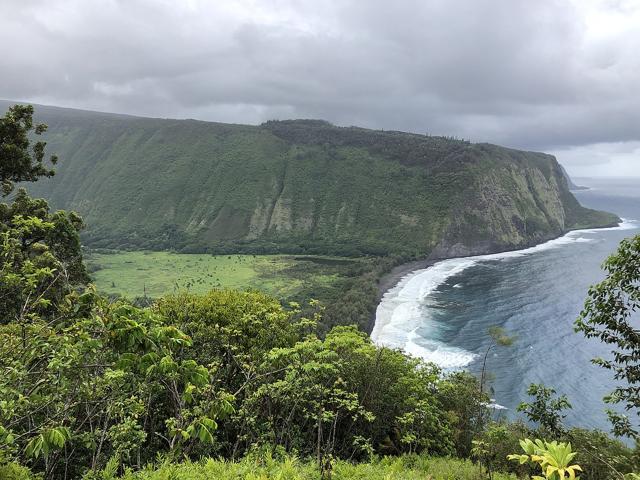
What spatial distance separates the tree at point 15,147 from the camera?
2256cm

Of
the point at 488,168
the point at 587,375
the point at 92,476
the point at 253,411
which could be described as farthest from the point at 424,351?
the point at 488,168

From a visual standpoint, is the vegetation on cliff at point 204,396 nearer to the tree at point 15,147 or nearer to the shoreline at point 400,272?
the tree at point 15,147

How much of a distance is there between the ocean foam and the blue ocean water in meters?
0.17

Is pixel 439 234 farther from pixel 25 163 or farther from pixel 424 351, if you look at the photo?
pixel 25 163

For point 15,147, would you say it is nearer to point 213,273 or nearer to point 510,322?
point 510,322

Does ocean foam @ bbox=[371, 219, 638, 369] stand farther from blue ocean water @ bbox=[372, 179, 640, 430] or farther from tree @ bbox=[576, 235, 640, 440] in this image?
tree @ bbox=[576, 235, 640, 440]

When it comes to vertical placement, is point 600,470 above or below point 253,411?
below

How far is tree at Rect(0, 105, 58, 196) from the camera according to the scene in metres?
22.6

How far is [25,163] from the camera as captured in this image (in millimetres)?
23750

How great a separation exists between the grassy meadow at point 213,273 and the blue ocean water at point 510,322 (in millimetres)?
23852

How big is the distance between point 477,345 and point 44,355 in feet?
246

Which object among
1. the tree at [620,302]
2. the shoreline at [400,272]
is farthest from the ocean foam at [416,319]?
the tree at [620,302]

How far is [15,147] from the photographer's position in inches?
900

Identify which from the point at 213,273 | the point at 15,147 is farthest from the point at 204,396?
the point at 213,273
